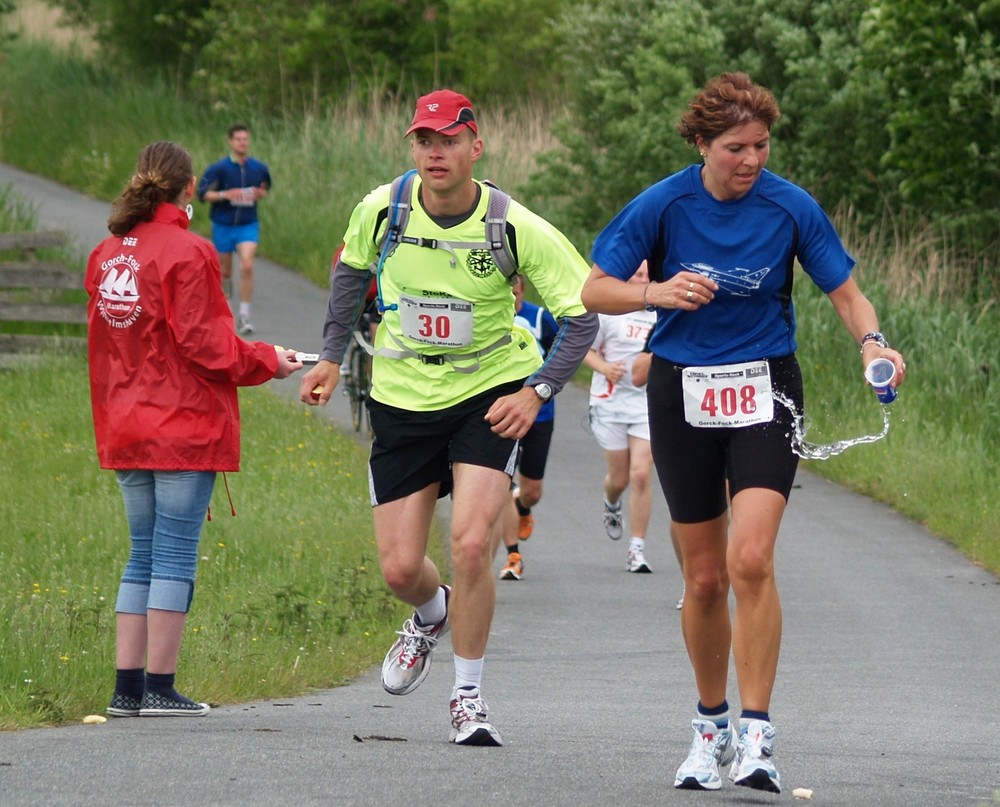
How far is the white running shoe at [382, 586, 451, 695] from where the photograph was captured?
23.2ft

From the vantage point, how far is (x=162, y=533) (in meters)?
6.87

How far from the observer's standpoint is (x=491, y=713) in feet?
25.0

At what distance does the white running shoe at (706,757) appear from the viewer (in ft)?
18.7

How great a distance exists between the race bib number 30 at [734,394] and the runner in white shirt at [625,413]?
5.55 m

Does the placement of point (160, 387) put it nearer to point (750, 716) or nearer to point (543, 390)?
point (543, 390)

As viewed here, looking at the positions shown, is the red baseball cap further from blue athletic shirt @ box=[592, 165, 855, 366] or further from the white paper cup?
the white paper cup

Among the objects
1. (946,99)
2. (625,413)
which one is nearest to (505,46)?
(946,99)

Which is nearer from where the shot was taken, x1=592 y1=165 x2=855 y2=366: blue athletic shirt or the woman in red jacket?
x1=592 y1=165 x2=855 y2=366: blue athletic shirt

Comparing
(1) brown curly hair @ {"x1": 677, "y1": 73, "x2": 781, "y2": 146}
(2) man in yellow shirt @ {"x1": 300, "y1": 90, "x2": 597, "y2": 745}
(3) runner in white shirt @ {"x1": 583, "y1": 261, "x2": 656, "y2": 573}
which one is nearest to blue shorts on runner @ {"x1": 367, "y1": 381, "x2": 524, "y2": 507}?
(2) man in yellow shirt @ {"x1": 300, "y1": 90, "x2": 597, "y2": 745}

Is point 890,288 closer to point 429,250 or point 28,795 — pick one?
point 429,250

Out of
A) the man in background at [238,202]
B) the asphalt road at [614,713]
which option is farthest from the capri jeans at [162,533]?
the man in background at [238,202]

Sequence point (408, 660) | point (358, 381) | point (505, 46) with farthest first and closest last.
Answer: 1. point (505, 46)
2. point (358, 381)
3. point (408, 660)

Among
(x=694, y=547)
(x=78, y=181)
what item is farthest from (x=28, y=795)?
(x=78, y=181)

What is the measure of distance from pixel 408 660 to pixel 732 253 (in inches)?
85.6
